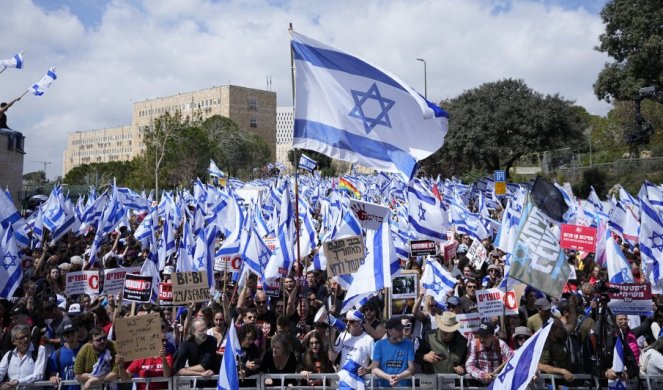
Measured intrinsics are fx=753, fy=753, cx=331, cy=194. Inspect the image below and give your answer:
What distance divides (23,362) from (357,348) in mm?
3341

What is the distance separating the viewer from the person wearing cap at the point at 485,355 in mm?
7281

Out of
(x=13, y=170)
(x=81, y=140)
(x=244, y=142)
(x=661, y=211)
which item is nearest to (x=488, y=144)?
(x=13, y=170)

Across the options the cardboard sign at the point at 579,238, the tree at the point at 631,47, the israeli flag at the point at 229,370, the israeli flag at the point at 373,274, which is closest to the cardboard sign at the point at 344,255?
the israeli flag at the point at 373,274

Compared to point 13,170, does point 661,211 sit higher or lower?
lower

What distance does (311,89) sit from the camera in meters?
8.82

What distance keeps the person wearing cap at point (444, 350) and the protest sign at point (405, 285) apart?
1.87 meters

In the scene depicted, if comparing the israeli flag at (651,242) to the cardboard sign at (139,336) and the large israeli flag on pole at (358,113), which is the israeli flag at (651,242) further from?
the cardboard sign at (139,336)

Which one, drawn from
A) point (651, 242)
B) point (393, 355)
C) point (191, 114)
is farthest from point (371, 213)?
point (191, 114)

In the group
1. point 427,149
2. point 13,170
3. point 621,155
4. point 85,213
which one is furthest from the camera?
point 621,155

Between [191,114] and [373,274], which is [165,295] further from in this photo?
[191,114]

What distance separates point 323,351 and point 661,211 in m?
9.88

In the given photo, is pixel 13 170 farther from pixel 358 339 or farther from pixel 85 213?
pixel 358 339

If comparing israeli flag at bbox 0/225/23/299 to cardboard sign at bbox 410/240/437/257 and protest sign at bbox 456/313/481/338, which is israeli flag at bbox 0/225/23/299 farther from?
protest sign at bbox 456/313/481/338

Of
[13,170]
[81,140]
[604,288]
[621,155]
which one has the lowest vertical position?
[604,288]
